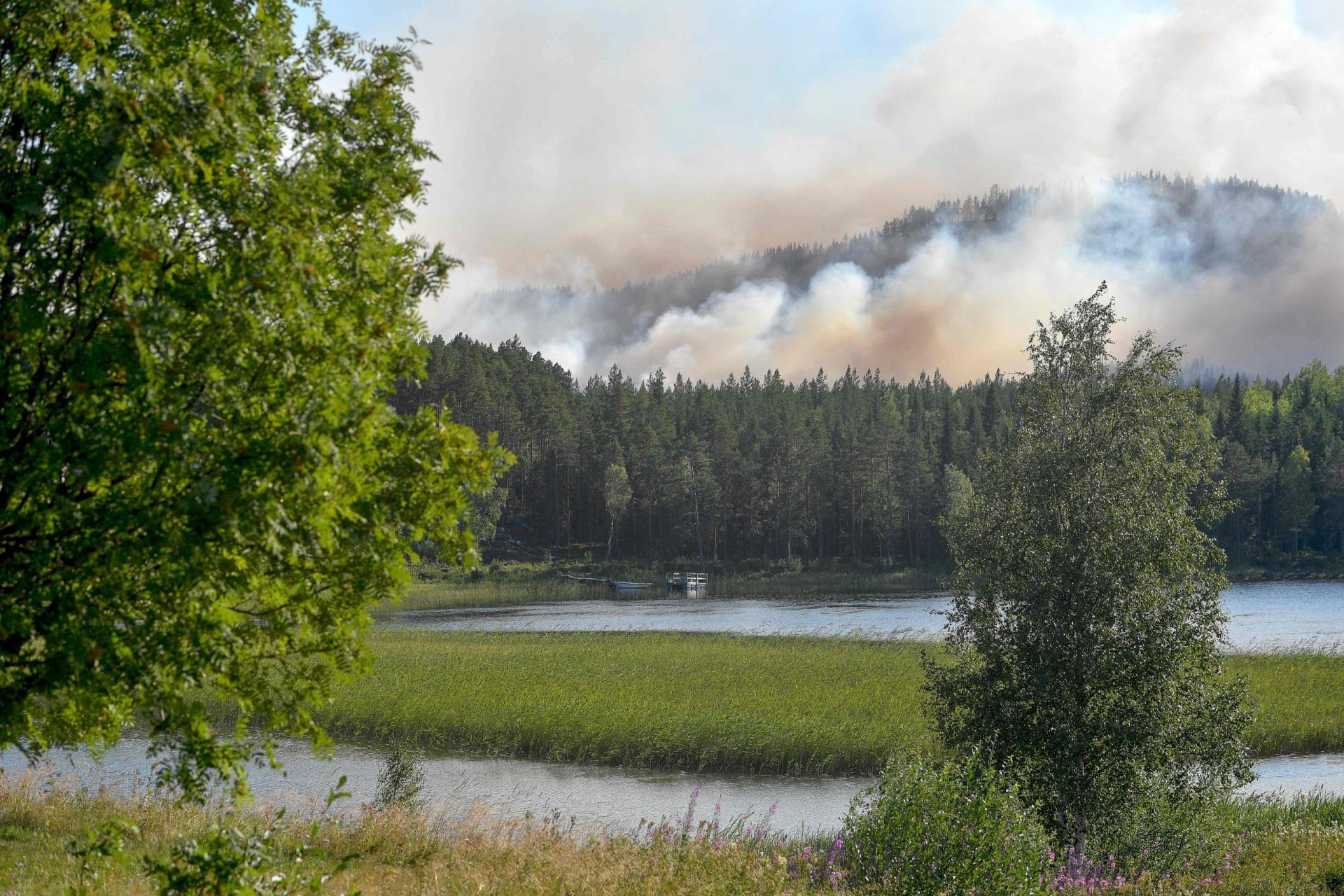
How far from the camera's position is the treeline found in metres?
123

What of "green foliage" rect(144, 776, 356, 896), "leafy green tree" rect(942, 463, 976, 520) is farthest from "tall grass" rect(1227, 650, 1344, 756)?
"leafy green tree" rect(942, 463, 976, 520)

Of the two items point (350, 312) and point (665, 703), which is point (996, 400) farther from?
point (350, 312)

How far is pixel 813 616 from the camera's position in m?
65.6

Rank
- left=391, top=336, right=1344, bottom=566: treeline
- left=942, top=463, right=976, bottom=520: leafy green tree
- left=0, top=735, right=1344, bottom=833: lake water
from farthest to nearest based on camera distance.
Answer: left=391, top=336, right=1344, bottom=566: treeline < left=942, top=463, right=976, bottom=520: leafy green tree < left=0, top=735, right=1344, bottom=833: lake water

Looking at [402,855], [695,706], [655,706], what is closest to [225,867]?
[402,855]

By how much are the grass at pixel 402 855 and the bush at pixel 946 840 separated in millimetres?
1128

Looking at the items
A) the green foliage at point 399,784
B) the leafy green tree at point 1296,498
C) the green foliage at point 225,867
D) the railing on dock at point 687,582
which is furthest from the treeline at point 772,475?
the green foliage at point 225,867

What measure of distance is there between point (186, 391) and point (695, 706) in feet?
88.8

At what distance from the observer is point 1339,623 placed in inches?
2232

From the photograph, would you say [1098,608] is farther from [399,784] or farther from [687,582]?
[687,582]

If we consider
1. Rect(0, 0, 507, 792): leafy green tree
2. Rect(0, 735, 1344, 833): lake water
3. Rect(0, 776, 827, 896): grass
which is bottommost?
Rect(0, 735, 1344, 833): lake water

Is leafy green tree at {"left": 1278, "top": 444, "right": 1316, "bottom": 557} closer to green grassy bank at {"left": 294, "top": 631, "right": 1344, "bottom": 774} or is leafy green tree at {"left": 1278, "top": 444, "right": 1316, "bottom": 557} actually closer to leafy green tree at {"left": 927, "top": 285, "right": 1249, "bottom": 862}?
green grassy bank at {"left": 294, "top": 631, "right": 1344, "bottom": 774}

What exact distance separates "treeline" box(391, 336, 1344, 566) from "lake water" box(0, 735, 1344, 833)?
8817cm

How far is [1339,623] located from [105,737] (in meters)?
65.9
